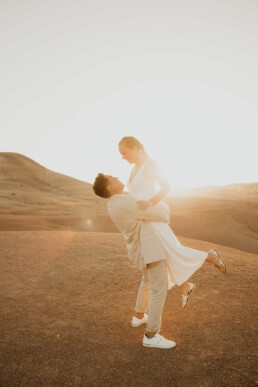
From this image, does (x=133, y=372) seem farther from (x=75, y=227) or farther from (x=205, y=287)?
(x=75, y=227)

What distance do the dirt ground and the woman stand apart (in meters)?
1.01

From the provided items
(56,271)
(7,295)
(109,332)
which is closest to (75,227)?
(56,271)

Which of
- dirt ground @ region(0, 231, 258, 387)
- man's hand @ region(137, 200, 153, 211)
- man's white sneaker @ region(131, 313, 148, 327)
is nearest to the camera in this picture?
dirt ground @ region(0, 231, 258, 387)

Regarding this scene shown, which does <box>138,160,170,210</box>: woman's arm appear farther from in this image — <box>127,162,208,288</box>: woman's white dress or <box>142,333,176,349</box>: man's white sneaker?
<box>142,333,176,349</box>: man's white sneaker

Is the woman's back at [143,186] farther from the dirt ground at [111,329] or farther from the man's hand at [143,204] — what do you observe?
the dirt ground at [111,329]

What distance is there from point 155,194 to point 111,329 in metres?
2.25

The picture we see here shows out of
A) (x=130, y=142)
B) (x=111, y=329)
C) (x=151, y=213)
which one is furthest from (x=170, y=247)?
(x=111, y=329)

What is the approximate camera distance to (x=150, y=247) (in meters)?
4.12

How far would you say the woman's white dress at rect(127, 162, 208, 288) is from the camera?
4125mm

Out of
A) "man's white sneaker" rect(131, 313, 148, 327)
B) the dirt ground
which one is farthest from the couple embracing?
"man's white sneaker" rect(131, 313, 148, 327)

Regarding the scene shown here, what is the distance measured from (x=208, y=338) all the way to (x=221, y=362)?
0.63 metres

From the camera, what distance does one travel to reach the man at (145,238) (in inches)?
159

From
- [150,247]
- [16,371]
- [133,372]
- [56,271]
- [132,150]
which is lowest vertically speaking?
[56,271]

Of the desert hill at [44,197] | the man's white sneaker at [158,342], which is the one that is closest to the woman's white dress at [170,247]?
the man's white sneaker at [158,342]
